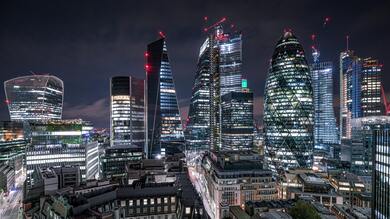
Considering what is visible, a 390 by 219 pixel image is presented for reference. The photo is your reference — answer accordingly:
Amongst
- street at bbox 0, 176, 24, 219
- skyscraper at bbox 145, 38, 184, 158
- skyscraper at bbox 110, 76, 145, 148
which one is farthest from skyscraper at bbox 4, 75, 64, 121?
street at bbox 0, 176, 24, 219

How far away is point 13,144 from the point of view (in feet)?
435

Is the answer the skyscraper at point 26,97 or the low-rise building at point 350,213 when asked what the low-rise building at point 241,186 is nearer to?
the low-rise building at point 350,213

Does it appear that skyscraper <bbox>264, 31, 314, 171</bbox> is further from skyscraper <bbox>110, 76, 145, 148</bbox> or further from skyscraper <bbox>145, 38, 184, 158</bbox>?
skyscraper <bbox>110, 76, 145, 148</bbox>

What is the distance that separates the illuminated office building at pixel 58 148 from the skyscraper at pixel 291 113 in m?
116

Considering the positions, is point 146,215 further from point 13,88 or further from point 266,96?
point 13,88

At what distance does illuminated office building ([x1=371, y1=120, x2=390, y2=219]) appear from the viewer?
149 ft

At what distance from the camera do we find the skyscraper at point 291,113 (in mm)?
150750

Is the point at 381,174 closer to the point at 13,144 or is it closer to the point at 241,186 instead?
the point at 241,186

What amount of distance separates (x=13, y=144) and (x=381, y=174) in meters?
169

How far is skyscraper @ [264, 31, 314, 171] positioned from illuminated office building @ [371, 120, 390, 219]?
10156 centimetres

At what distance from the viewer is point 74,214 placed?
3688 cm

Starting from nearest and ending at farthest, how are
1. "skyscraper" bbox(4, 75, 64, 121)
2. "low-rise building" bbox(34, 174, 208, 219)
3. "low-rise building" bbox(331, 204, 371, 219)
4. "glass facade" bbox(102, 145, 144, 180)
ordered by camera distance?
"low-rise building" bbox(34, 174, 208, 219)
"low-rise building" bbox(331, 204, 371, 219)
"glass facade" bbox(102, 145, 144, 180)
"skyscraper" bbox(4, 75, 64, 121)

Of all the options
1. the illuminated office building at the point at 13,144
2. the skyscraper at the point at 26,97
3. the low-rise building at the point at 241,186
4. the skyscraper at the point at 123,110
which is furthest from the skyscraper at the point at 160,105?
the skyscraper at the point at 26,97

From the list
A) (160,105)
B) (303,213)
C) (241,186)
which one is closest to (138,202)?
(303,213)
